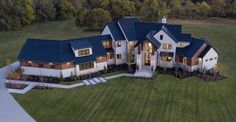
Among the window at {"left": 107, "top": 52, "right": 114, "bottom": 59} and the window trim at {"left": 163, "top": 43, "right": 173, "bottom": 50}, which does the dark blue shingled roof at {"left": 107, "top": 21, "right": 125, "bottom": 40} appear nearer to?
the window at {"left": 107, "top": 52, "right": 114, "bottom": 59}

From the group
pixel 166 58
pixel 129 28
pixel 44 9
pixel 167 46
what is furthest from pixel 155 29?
pixel 44 9

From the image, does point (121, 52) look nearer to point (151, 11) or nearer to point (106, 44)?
point (106, 44)

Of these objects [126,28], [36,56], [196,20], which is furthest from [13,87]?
[196,20]

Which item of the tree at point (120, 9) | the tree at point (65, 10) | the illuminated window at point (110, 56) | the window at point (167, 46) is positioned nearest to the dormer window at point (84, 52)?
the illuminated window at point (110, 56)

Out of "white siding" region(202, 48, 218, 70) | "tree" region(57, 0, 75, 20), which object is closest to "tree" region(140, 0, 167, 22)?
"tree" region(57, 0, 75, 20)

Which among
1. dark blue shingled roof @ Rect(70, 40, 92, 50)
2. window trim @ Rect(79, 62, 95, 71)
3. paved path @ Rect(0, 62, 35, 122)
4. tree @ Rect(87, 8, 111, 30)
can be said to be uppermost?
tree @ Rect(87, 8, 111, 30)

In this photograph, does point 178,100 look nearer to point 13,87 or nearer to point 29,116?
point 29,116
